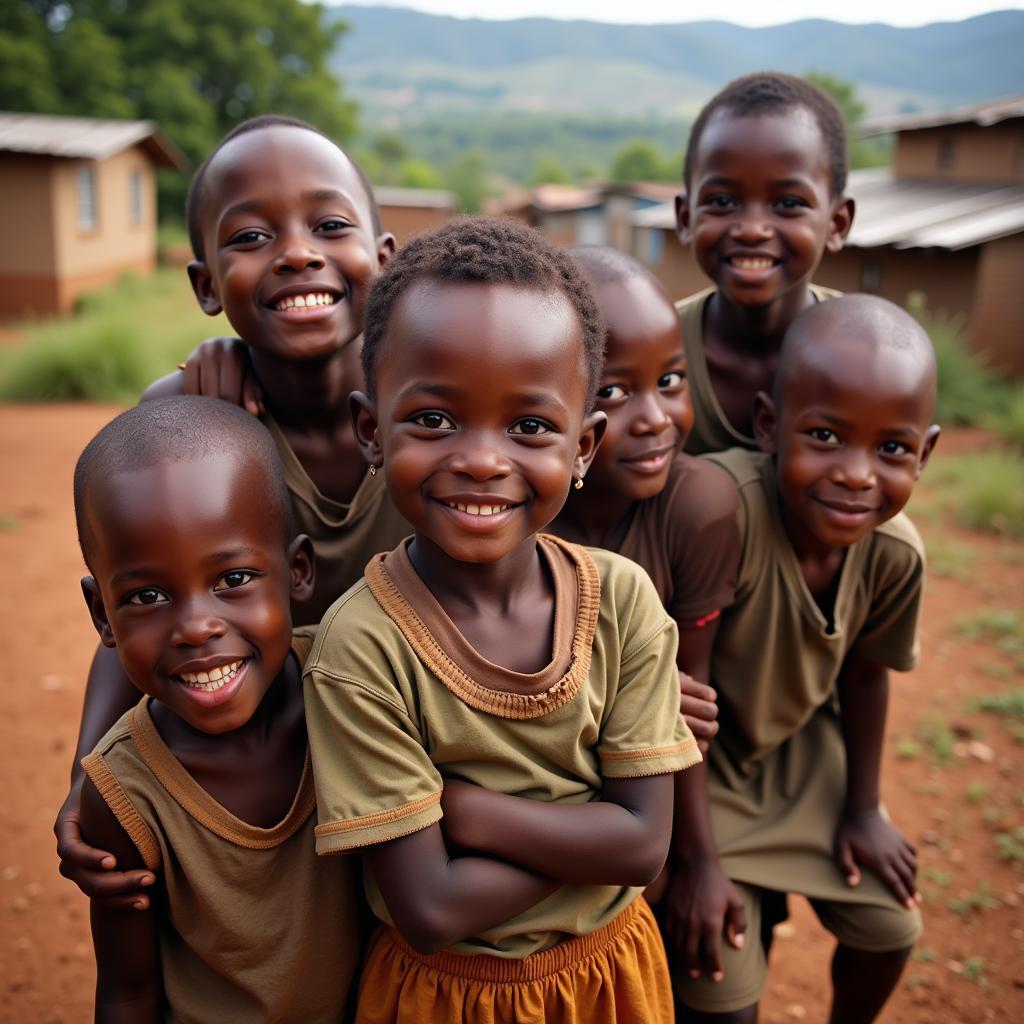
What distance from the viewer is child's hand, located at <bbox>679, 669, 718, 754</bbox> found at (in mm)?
1887

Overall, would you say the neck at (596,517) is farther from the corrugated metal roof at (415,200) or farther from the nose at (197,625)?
the corrugated metal roof at (415,200)

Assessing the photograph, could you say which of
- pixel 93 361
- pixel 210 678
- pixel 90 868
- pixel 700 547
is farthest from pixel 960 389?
pixel 90 868

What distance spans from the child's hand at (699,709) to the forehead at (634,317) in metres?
0.65

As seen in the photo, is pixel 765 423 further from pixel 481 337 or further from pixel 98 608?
pixel 98 608

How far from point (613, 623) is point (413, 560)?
34 cm

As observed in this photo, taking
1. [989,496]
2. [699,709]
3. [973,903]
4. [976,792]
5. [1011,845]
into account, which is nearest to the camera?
[699,709]

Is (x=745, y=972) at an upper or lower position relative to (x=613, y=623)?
lower

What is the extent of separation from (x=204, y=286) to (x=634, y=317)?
102 cm

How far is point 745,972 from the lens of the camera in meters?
2.06

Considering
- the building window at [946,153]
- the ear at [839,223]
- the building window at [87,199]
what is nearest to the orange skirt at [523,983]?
the ear at [839,223]

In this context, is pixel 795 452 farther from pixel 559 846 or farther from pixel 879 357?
pixel 559 846

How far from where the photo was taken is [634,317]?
1.95m

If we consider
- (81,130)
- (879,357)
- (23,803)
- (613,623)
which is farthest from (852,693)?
(81,130)

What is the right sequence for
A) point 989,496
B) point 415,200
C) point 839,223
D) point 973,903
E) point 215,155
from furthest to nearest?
point 415,200, point 989,496, point 973,903, point 839,223, point 215,155
